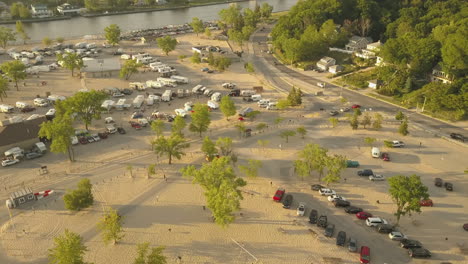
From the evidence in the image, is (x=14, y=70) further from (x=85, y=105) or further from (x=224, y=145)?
(x=224, y=145)

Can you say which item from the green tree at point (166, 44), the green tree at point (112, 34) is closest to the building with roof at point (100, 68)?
the green tree at point (166, 44)

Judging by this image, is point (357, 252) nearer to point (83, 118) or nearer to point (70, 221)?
point (70, 221)

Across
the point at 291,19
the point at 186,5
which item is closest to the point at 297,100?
the point at 291,19

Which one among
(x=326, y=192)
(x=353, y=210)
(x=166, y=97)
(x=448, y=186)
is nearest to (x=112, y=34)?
(x=166, y=97)

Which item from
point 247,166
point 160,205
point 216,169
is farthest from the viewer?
point 247,166

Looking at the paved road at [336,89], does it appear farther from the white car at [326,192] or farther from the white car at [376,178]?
the white car at [326,192]

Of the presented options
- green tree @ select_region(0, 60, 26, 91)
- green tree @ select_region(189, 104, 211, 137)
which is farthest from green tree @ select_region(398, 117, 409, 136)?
green tree @ select_region(0, 60, 26, 91)

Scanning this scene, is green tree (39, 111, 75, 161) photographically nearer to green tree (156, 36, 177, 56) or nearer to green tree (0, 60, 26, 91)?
green tree (0, 60, 26, 91)
